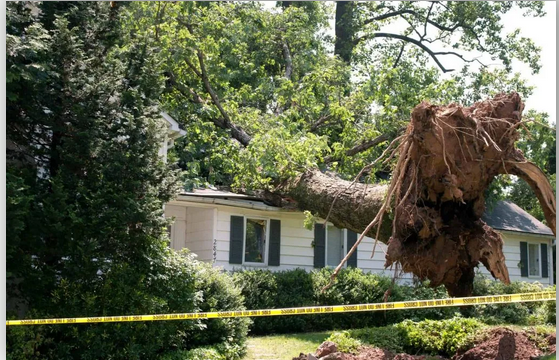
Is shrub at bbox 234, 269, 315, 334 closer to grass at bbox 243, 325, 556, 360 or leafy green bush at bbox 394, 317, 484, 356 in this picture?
grass at bbox 243, 325, 556, 360

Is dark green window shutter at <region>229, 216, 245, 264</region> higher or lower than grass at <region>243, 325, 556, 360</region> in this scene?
higher

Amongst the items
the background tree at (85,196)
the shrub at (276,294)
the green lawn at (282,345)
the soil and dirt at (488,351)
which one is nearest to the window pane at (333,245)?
the shrub at (276,294)

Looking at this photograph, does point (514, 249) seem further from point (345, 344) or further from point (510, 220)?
point (345, 344)

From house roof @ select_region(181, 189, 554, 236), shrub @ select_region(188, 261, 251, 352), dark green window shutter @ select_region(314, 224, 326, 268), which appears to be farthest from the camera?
house roof @ select_region(181, 189, 554, 236)

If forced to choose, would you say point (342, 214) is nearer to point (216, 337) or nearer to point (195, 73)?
point (216, 337)

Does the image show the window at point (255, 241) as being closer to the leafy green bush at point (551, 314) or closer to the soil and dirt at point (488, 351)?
the leafy green bush at point (551, 314)

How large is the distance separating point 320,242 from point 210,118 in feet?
15.7

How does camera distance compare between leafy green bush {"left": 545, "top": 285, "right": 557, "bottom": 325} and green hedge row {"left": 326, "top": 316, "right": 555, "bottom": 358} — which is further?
leafy green bush {"left": 545, "top": 285, "right": 557, "bottom": 325}

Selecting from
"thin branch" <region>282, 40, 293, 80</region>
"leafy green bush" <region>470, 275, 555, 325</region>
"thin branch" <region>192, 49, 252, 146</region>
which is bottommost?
"leafy green bush" <region>470, 275, 555, 325</region>

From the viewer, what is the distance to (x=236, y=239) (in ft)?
54.7

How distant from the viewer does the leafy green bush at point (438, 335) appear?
984 centimetres

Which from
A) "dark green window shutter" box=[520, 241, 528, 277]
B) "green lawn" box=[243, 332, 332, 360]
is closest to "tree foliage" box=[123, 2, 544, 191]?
"green lawn" box=[243, 332, 332, 360]

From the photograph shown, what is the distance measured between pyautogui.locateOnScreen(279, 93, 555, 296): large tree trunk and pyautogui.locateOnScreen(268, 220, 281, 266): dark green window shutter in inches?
352

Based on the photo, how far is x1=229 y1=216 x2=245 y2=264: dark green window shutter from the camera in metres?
16.5
